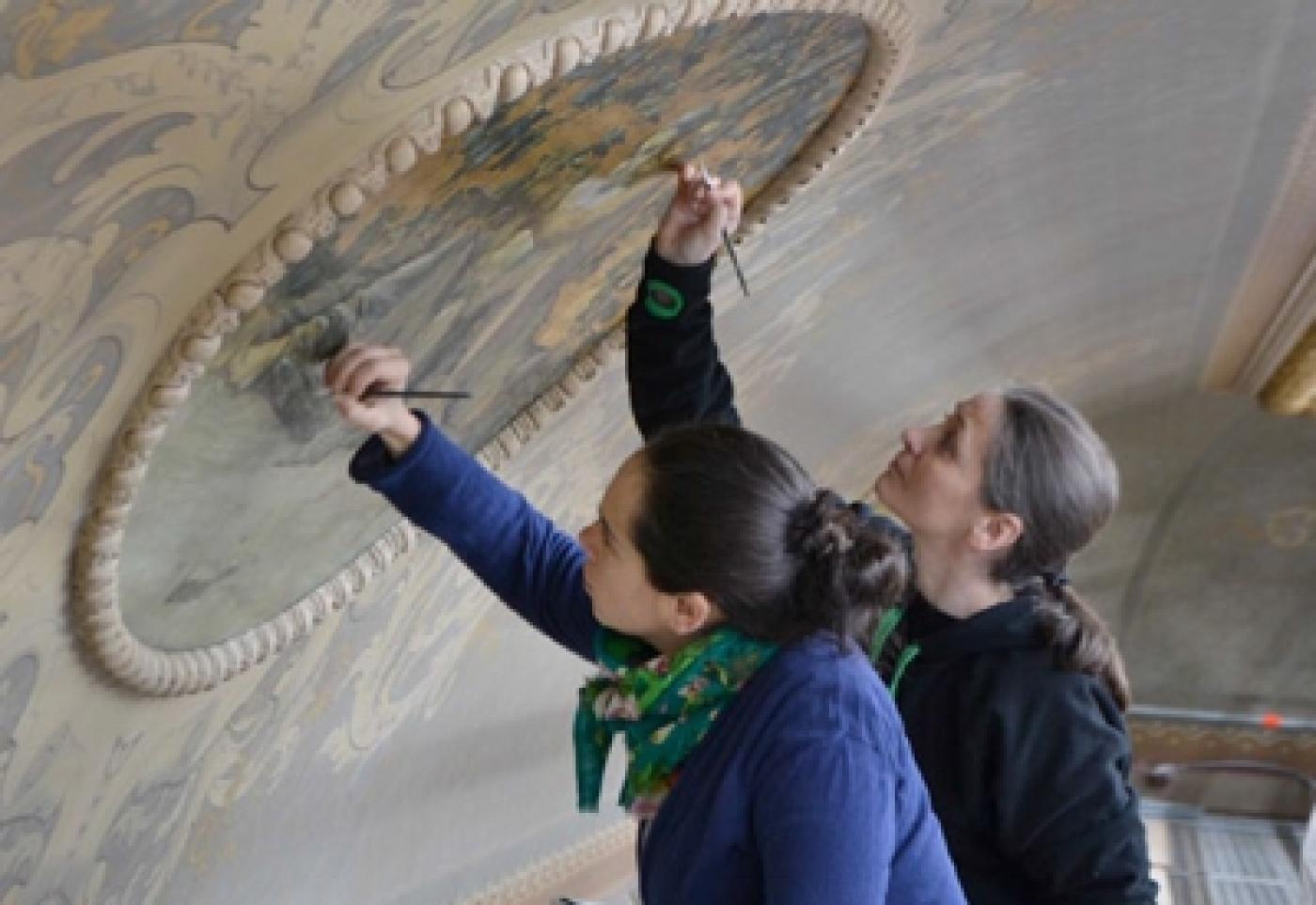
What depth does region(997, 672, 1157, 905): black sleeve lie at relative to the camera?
315 cm

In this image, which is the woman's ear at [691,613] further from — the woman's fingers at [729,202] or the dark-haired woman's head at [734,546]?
the woman's fingers at [729,202]

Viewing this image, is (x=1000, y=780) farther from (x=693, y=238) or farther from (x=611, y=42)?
(x=611, y=42)

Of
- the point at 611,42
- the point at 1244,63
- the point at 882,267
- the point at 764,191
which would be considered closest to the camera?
Result: the point at 611,42

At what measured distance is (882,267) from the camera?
7.91 m

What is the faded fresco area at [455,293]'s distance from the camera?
360 cm

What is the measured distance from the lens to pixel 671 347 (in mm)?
3746

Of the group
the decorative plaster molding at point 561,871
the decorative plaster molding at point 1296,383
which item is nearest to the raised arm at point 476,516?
the decorative plaster molding at point 561,871

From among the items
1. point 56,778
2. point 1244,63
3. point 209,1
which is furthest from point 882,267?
point 209,1

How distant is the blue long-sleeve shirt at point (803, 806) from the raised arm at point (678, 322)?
113cm

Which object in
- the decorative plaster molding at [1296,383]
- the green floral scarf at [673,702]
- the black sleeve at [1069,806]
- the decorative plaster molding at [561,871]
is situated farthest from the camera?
the decorative plaster molding at [1296,383]

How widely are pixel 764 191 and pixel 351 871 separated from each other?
257 cm

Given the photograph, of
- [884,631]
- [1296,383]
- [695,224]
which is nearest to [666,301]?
[695,224]

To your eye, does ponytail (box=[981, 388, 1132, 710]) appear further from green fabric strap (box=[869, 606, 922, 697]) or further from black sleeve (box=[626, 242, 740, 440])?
black sleeve (box=[626, 242, 740, 440])

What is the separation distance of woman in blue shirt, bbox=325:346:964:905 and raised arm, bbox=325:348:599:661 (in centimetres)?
31
